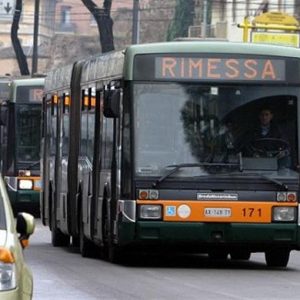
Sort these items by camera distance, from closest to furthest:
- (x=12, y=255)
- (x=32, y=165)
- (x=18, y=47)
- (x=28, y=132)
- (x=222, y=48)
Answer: (x=12, y=255) → (x=222, y=48) → (x=32, y=165) → (x=28, y=132) → (x=18, y=47)

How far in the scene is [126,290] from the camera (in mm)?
15062

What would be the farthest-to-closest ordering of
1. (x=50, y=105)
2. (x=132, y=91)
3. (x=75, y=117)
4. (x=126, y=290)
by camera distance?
(x=50, y=105) → (x=75, y=117) → (x=132, y=91) → (x=126, y=290)

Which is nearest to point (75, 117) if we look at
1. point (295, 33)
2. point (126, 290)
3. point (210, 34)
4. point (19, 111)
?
point (126, 290)

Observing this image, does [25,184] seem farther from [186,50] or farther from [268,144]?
[268,144]

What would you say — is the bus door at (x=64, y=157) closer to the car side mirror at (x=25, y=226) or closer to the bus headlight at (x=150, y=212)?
the bus headlight at (x=150, y=212)

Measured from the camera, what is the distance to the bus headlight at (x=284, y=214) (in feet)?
58.3

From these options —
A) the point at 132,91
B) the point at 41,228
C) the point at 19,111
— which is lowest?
the point at 41,228

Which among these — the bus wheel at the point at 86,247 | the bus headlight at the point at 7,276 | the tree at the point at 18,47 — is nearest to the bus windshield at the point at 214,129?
the bus wheel at the point at 86,247

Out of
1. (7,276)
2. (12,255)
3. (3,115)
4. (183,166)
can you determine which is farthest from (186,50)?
(3,115)

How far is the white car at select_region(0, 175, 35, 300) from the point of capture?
9086mm

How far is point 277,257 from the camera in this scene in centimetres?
1919

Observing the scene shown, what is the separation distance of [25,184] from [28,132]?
1301mm

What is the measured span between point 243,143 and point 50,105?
821 cm

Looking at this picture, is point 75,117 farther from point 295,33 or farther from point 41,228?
point 295,33
